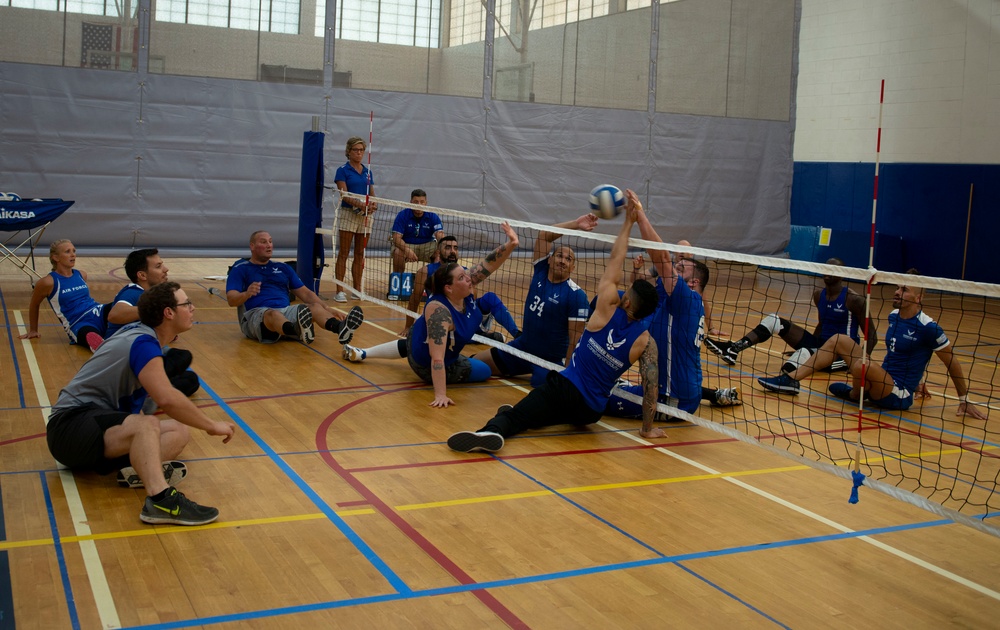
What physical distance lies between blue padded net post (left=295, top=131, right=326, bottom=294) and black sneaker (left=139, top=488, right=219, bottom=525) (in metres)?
7.66

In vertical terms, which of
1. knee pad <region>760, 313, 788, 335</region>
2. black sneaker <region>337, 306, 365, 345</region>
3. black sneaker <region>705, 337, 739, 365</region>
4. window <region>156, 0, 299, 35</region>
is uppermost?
window <region>156, 0, 299, 35</region>

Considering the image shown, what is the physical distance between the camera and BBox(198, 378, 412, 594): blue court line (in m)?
4.59

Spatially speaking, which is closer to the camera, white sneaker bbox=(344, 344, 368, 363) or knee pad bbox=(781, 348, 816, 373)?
knee pad bbox=(781, 348, 816, 373)

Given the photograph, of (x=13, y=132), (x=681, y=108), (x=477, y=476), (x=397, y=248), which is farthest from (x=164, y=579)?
(x=681, y=108)

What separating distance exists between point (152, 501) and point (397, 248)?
773 cm

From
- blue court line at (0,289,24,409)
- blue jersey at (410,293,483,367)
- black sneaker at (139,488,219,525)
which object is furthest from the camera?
blue jersey at (410,293,483,367)

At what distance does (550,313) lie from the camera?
27.8 ft

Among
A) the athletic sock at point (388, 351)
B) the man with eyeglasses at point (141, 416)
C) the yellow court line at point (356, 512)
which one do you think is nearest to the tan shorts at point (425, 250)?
the athletic sock at point (388, 351)

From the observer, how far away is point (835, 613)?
4383 mm

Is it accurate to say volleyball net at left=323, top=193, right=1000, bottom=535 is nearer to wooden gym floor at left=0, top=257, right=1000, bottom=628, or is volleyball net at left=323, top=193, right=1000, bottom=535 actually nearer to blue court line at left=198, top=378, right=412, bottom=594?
wooden gym floor at left=0, top=257, right=1000, bottom=628

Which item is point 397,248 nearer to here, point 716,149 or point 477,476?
point 477,476

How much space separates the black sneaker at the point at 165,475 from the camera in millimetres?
5535

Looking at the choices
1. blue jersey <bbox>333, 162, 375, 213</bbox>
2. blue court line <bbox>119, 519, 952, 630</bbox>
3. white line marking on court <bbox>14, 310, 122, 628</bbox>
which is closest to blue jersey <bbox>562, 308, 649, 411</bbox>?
blue court line <bbox>119, 519, 952, 630</bbox>

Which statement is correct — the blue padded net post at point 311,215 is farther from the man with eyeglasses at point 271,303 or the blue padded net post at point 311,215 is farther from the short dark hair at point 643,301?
the short dark hair at point 643,301
